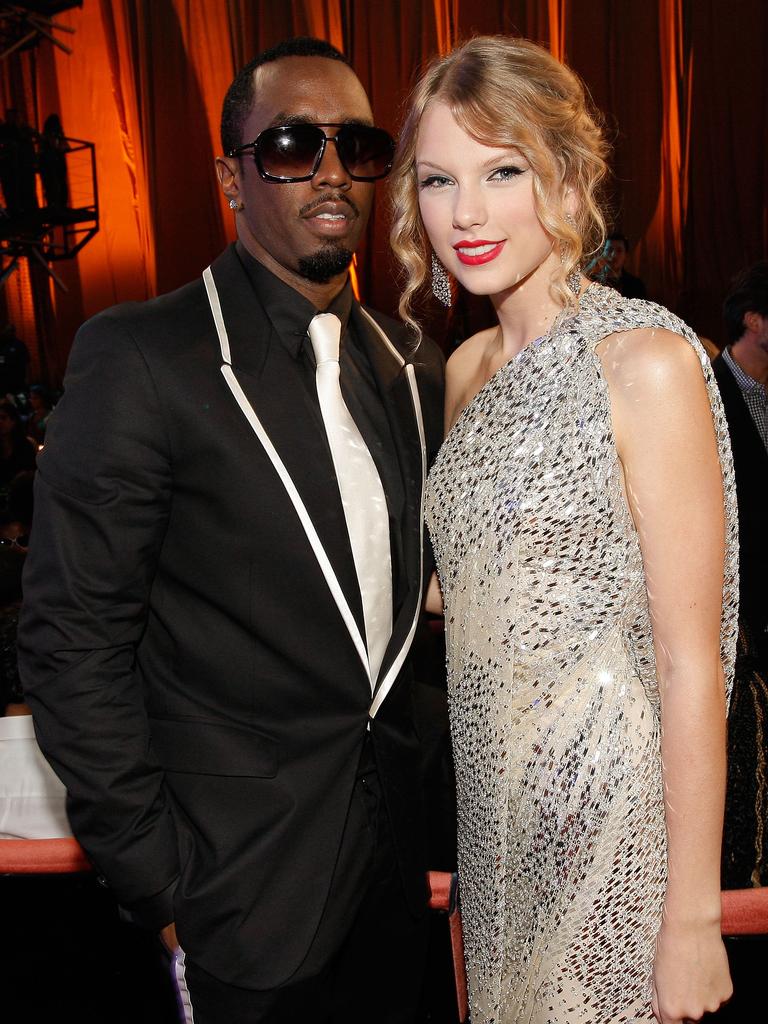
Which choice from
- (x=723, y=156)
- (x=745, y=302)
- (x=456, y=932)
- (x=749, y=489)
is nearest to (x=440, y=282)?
(x=456, y=932)

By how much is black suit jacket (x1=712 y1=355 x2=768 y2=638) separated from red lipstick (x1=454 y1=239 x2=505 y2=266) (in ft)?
6.61

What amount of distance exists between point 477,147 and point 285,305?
0.35 metres

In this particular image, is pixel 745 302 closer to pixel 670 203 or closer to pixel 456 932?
pixel 456 932

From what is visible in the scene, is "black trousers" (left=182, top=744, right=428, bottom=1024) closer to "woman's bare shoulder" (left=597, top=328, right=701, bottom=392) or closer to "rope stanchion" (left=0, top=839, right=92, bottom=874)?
"rope stanchion" (left=0, top=839, right=92, bottom=874)

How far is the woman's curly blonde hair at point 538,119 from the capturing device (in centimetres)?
129

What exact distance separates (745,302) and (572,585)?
2538 mm

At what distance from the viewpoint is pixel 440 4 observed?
25.2ft

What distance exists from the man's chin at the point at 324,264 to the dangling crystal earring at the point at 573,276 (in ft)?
1.07

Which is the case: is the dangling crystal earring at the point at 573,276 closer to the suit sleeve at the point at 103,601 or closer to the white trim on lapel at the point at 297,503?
the white trim on lapel at the point at 297,503

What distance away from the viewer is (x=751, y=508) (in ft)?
10.3

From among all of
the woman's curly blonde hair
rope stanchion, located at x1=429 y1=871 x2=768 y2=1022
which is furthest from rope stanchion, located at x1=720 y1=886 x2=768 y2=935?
the woman's curly blonde hair

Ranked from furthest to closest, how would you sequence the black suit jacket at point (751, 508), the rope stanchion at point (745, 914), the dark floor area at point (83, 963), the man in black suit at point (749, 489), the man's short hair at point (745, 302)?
the man's short hair at point (745, 302) → the black suit jacket at point (751, 508) → the man in black suit at point (749, 489) → the dark floor area at point (83, 963) → the rope stanchion at point (745, 914)

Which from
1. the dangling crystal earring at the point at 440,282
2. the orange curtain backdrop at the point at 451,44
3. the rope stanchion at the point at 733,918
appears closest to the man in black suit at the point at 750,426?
the rope stanchion at the point at 733,918

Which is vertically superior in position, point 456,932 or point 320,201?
point 320,201
